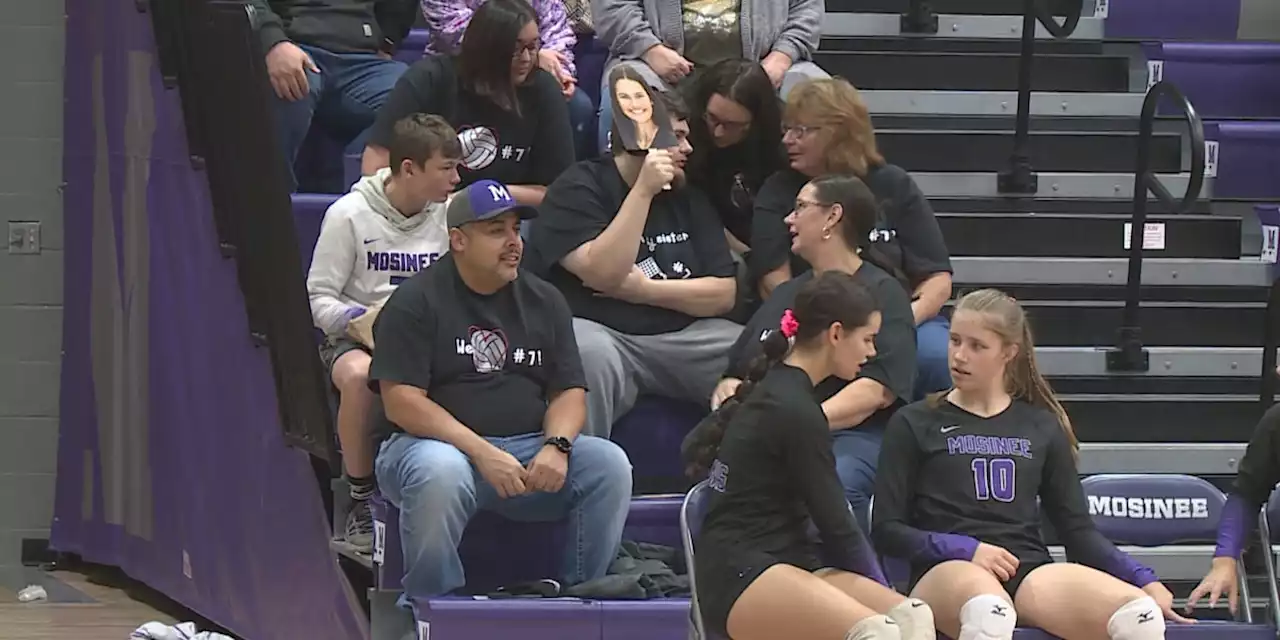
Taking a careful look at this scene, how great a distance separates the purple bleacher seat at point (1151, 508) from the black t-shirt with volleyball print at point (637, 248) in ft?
3.46

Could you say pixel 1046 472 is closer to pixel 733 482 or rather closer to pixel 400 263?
pixel 733 482

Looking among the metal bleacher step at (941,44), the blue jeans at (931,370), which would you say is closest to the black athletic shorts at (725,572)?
the blue jeans at (931,370)

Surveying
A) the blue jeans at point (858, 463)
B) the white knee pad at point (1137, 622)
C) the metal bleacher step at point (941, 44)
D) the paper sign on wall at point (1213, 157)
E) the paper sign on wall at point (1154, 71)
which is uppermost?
the metal bleacher step at point (941, 44)

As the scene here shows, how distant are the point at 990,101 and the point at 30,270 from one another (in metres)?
3.24

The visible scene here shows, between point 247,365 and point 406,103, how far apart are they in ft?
2.84

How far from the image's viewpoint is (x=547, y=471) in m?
3.93

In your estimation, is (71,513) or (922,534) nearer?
(922,534)

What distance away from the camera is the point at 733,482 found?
11.6 ft

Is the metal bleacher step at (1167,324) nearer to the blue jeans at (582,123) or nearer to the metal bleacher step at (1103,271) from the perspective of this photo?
the metal bleacher step at (1103,271)

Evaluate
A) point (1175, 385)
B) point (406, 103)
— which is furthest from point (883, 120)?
point (406, 103)

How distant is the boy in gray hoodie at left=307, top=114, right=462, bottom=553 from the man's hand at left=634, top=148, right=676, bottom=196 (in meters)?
0.43

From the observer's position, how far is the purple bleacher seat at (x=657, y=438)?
4.57 m

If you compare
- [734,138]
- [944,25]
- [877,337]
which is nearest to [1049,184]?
[944,25]

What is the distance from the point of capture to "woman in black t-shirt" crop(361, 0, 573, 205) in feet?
15.4
